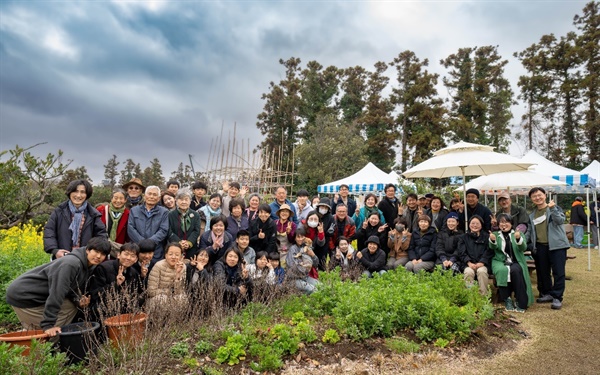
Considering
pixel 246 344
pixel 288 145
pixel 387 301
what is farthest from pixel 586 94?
pixel 246 344

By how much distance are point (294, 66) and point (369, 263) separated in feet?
114

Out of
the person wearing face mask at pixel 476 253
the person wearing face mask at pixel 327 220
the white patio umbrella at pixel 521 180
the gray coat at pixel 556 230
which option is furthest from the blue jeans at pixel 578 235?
the person wearing face mask at pixel 327 220

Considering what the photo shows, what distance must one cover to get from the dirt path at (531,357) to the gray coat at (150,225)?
2617mm

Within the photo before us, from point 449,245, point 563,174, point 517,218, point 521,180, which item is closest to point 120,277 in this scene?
point 449,245

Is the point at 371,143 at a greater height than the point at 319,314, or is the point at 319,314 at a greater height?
the point at 371,143

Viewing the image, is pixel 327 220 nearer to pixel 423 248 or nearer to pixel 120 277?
pixel 423 248

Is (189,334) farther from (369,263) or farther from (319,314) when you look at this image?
(369,263)

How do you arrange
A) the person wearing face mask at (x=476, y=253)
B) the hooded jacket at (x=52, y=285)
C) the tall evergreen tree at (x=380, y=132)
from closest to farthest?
1. the hooded jacket at (x=52, y=285)
2. the person wearing face mask at (x=476, y=253)
3. the tall evergreen tree at (x=380, y=132)

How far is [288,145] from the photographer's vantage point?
36250mm

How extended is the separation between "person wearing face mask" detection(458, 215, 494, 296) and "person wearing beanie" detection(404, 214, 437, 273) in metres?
0.49

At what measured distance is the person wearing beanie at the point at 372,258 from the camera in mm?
6727

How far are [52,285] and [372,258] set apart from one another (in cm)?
499

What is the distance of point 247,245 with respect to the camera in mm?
5641

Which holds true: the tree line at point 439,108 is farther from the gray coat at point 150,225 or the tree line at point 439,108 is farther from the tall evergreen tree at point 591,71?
the gray coat at point 150,225
